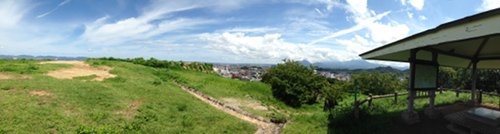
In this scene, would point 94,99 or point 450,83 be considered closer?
Answer: point 94,99

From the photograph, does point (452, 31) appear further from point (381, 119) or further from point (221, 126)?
point (221, 126)

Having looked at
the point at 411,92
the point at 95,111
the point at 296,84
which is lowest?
the point at 95,111

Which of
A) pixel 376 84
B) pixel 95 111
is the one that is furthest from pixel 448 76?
pixel 95 111

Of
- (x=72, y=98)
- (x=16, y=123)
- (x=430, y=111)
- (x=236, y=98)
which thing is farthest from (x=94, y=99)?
(x=430, y=111)

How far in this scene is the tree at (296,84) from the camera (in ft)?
41.6

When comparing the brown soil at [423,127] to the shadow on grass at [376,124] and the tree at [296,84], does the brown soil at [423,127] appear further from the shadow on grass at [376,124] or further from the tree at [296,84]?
the tree at [296,84]

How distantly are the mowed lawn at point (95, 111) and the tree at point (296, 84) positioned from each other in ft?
21.2

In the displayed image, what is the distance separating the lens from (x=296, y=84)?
42.5 ft

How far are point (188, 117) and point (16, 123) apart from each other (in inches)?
165

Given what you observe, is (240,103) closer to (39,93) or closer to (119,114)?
(119,114)

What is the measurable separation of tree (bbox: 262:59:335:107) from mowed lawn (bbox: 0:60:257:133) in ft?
21.2

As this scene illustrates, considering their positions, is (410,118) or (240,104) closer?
(410,118)

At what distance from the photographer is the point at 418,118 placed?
6.45m

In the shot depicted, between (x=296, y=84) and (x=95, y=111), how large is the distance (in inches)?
438
